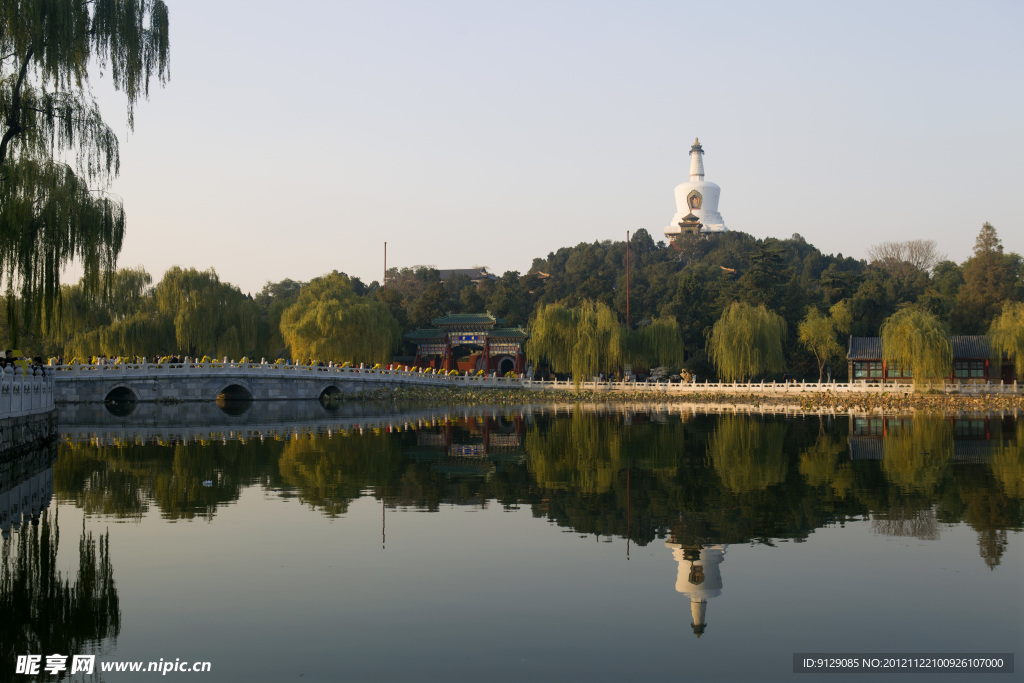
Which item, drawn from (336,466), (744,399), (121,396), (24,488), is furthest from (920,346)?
(121,396)

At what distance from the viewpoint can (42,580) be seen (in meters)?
8.54

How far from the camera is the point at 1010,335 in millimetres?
39156

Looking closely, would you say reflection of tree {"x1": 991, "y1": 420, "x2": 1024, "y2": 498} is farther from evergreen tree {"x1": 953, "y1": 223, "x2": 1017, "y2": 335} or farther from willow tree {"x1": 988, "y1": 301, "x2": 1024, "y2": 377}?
evergreen tree {"x1": 953, "y1": 223, "x2": 1017, "y2": 335}

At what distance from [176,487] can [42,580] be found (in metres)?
5.89

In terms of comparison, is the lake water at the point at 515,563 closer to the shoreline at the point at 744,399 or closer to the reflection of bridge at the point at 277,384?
the shoreline at the point at 744,399

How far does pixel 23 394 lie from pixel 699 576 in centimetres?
1312

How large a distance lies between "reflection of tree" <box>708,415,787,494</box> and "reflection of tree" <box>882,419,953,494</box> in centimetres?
191

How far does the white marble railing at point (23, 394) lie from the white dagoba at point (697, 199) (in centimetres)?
8446

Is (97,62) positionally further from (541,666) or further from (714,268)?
(714,268)

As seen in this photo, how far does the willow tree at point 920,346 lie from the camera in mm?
38250

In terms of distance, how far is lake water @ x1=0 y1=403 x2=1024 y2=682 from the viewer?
22.0 feet

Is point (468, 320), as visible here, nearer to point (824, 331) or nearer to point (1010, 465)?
point (824, 331)

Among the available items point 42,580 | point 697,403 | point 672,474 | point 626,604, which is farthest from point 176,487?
point 697,403

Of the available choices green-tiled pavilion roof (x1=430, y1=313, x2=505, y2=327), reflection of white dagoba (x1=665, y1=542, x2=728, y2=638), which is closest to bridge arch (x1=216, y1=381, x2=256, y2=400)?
green-tiled pavilion roof (x1=430, y1=313, x2=505, y2=327)
